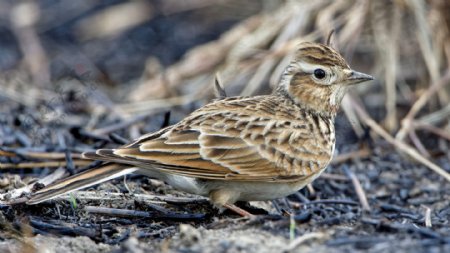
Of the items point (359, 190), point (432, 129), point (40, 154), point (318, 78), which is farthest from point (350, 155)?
point (40, 154)

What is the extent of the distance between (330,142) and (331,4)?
3.96 metres

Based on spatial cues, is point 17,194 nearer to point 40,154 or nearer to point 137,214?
point 137,214

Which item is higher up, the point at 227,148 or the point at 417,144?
the point at 227,148

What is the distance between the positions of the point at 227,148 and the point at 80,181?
3.46 feet

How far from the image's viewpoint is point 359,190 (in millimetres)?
6980

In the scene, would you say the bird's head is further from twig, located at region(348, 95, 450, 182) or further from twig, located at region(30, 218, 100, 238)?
twig, located at region(30, 218, 100, 238)

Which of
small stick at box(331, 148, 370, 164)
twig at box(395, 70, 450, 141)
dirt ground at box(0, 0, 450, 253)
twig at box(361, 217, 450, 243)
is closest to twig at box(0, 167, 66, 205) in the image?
dirt ground at box(0, 0, 450, 253)

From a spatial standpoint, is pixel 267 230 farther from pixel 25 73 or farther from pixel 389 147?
pixel 25 73

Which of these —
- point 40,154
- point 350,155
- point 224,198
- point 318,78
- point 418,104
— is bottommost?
point 350,155

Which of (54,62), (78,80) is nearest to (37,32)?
(54,62)

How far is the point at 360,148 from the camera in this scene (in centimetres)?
818

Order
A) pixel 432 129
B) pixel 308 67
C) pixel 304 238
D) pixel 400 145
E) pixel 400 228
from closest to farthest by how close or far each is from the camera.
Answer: pixel 304 238 → pixel 400 228 → pixel 308 67 → pixel 400 145 → pixel 432 129

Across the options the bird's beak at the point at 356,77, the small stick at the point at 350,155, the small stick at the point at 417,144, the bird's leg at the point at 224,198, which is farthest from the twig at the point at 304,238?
the small stick at the point at 417,144

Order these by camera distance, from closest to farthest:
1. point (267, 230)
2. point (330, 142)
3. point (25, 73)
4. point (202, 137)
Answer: point (267, 230)
point (202, 137)
point (330, 142)
point (25, 73)
